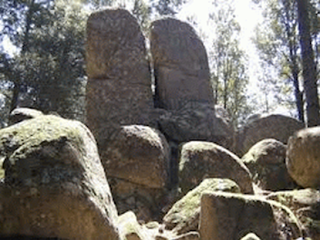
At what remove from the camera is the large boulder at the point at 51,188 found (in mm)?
3018

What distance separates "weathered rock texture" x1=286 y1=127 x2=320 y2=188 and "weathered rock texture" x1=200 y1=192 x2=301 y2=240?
11.5ft

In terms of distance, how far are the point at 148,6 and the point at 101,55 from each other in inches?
549

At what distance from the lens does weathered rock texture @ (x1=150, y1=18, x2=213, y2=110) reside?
1513cm

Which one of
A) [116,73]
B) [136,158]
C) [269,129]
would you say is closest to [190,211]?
[136,158]

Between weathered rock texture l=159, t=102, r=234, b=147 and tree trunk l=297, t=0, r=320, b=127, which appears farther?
weathered rock texture l=159, t=102, r=234, b=147

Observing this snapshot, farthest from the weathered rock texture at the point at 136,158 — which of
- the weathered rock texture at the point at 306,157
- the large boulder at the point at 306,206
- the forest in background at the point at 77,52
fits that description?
the forest in background at the point at 77,52

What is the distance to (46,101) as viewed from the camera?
20.8 metres

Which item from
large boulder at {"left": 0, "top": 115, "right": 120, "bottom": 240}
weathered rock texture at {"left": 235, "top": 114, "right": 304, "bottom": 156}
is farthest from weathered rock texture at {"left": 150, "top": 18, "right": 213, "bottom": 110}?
large boulder at {"left": 0, "top": 115, "right": 120, "bottom": 240}

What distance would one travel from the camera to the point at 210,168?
1012cm

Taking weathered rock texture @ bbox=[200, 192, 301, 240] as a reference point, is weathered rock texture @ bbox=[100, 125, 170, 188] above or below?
above

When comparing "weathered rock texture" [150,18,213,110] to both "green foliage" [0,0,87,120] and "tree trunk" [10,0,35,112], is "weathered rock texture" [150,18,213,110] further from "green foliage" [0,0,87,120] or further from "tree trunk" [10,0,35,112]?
"tree trunk" [10,0,35,112]

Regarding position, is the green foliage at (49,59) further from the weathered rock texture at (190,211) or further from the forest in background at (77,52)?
the weathered rock texture at (190,211)

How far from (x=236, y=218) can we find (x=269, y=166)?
5.79 meters

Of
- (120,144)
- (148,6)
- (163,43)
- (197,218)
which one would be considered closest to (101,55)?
(163,43)
